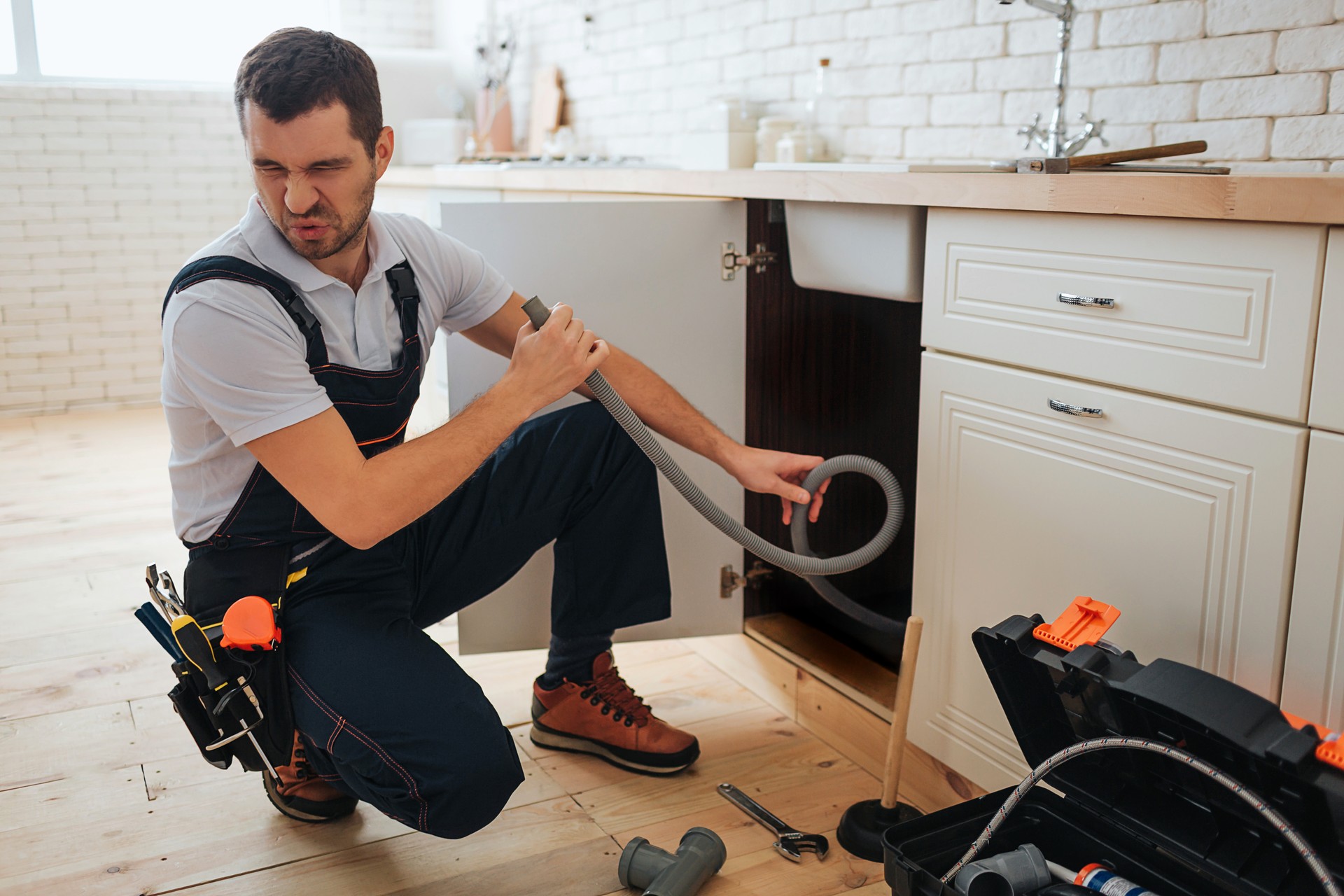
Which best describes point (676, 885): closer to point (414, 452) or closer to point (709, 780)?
point (709, 780)

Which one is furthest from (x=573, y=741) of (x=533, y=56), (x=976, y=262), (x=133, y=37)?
(x=133, y=37)

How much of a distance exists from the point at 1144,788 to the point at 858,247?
0.88 metres

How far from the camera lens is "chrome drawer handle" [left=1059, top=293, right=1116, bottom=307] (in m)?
1.32

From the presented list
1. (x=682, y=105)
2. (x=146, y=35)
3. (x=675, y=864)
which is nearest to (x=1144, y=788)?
(x=675, y=864)

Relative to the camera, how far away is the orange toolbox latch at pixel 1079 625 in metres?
1.25

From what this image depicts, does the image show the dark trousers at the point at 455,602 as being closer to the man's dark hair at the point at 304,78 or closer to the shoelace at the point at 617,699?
the shoelace at the point at 617,699

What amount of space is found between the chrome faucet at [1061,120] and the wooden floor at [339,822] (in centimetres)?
114

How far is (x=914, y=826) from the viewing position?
1.33 m

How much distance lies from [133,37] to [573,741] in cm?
435

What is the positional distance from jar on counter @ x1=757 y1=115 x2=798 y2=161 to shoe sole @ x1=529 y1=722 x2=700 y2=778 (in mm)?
1559

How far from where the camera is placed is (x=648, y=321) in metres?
1.96

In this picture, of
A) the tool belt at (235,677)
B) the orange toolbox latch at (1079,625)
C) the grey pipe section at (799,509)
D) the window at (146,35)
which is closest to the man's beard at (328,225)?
the grey pipe section at (799,509)

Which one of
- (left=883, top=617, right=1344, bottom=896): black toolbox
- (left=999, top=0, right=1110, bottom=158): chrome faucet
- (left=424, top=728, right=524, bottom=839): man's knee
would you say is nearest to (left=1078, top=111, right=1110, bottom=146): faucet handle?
(left=999, top=0, right=1110, bottom=158): chrome faucet

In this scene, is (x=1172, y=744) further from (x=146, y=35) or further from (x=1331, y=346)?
(x=146, y=35)
